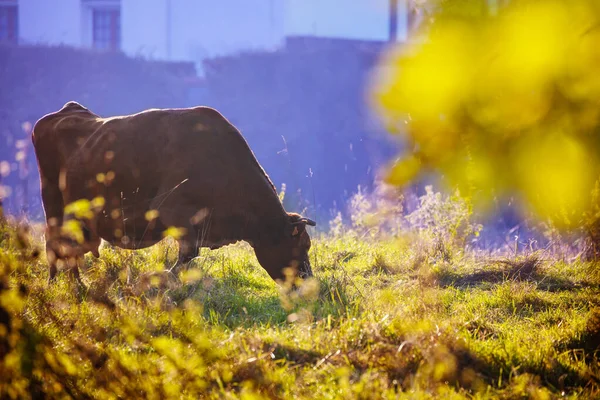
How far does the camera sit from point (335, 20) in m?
26.4

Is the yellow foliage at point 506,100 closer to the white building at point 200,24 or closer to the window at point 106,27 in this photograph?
the white building at point 200,24

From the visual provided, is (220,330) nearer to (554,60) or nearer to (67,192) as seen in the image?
(554,60)

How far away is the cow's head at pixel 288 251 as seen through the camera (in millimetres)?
5762

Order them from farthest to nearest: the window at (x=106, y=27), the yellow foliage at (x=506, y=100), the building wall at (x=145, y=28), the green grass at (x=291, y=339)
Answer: the window at (x=106, y=27) → the building wall at (x=145, y=28) → the yellow foliage at (x=506, y=100) → the green grass at (x=291, y=339)

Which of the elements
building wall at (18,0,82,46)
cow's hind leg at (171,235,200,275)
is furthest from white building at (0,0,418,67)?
cow's hind leg at (171,235,200,275)

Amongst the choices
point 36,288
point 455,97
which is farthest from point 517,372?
point 36,288

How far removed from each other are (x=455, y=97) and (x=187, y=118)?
2.94 m

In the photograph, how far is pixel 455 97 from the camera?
3.87 metres

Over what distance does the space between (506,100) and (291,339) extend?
1.99 metres

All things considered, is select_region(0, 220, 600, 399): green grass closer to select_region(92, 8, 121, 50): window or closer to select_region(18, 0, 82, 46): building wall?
select_region(18, 0, 82, 46): building wall

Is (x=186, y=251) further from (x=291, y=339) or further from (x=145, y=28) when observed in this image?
(x=145, y=28)

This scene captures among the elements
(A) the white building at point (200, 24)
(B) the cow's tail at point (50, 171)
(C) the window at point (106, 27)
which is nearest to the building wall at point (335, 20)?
(A) the white building at point (200, 24)

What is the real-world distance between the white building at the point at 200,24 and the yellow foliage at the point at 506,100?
74.3 ft

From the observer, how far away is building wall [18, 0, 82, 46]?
86.3 feet
